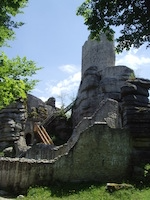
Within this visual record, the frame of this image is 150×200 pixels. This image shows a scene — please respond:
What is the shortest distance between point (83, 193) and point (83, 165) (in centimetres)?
162

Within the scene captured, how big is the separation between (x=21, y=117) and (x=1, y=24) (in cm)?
2042

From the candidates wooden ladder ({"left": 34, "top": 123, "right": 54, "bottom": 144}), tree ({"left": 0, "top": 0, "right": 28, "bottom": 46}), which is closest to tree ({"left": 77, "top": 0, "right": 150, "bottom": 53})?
tree ({"left": 0, "top": 0, "right": 28, "bottom": 46})

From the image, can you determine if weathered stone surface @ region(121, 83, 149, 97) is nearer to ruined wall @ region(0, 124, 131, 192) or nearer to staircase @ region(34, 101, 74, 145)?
ruined wall @ region(0, 124, 131, 192)

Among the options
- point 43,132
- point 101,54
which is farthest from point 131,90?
point 101,54

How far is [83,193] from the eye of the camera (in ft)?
36.7

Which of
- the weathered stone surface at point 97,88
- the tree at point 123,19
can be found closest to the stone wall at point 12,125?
the weathered stone surface at point 97,88

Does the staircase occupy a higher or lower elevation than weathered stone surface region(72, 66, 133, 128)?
lower

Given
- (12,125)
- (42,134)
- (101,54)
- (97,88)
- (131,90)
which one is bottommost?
(42,134)

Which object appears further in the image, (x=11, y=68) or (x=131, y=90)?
(x=131, y=90)

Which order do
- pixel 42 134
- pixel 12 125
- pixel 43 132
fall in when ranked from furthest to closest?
pixel 43 132 < pixel 12 125 < pixel 42 134

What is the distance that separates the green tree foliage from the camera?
9531mm

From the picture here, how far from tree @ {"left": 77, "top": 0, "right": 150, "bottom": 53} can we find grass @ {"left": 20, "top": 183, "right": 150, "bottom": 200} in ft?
17.0

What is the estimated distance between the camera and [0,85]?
371 inches

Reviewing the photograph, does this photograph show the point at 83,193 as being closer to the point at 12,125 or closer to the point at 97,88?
the point at 12,125
